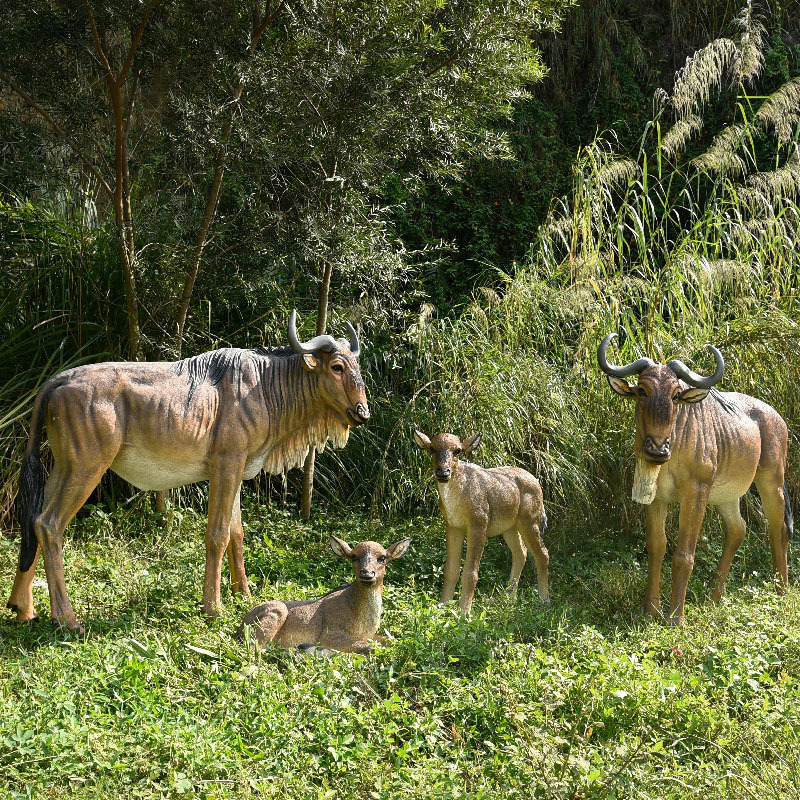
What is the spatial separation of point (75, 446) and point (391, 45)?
387 centimetres

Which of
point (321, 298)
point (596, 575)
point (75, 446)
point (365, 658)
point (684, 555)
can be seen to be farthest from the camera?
point (321, 298)

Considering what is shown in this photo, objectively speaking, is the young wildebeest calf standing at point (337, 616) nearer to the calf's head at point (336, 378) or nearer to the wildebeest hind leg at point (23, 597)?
the calf's head at point (336, 378)

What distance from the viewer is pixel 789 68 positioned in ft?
45.5

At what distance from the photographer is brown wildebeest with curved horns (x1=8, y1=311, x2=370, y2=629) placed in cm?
561

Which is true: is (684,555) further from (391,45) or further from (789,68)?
(789,68)

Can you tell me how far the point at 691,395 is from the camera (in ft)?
19.1

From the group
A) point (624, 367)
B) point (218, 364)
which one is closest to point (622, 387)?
point (624, 367)

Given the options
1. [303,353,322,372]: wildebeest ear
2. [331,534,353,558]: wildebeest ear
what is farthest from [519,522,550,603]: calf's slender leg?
[303,353,322,372]: wildebeest ear

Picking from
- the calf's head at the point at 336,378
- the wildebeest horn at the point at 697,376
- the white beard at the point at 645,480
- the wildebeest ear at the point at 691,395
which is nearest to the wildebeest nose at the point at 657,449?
the white beard at the point at 645,480

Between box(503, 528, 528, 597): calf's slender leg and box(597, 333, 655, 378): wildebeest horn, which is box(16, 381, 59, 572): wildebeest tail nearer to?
box(503, 528, 528, 597): calf's slender leg

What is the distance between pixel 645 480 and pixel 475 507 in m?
1.12

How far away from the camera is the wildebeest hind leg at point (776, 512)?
6746 mm

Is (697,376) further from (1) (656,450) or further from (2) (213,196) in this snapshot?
(2) (213,196)

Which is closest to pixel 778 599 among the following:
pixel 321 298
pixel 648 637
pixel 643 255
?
pixel 648 637
